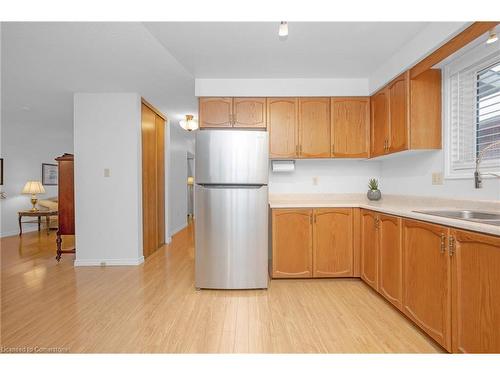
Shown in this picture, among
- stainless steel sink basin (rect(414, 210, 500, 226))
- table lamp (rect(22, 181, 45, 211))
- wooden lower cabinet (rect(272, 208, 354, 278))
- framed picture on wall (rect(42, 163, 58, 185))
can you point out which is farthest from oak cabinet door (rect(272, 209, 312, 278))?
framed picture on wall (rect(42, 163, 58, 185))

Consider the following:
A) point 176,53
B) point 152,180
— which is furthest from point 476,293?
point 152,180

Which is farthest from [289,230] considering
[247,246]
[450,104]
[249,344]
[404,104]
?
[450,104]

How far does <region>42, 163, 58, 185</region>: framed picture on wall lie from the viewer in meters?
6.33

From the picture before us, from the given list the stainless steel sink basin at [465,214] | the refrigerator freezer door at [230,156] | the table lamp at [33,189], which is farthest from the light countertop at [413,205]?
the table lamp at [33,189]

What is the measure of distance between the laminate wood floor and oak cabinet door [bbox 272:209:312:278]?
0.15 m

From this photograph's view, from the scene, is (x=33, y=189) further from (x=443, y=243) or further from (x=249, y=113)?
(x=443, y=243)

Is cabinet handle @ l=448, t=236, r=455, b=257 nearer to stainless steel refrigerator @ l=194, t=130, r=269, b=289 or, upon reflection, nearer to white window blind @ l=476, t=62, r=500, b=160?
white window blind @ l=476, t=62, r=500, b=160

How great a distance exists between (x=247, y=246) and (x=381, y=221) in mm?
1240

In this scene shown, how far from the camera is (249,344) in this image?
1.74m

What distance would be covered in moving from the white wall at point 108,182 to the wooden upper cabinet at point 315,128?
2163 mm

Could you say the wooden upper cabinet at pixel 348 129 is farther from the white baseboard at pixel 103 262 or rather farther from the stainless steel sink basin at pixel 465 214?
the white baseboard at pixel 103 262

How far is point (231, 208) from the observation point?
259 centimetres
